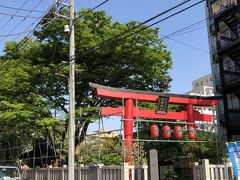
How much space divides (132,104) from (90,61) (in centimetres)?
693

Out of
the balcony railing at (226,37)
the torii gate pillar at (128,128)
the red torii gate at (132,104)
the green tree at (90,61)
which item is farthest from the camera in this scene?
the balcony railing at (226,37)

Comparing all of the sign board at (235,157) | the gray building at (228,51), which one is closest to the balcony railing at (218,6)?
the gray building at (228,51)

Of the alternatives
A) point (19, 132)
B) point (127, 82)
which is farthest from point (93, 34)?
point (19, 132)

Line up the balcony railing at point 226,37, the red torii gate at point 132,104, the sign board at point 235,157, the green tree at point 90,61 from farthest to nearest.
Answer: the balcony railing at point 226,37 < the green tree at point 90,61 < the red torii gate at point 132,104 < the sign board at point 235,157

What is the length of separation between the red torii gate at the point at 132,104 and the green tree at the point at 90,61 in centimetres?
365

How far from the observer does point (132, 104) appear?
72.9 feet

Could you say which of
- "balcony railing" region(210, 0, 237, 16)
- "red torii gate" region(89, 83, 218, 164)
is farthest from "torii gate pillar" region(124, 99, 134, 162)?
"balcony railing" region(210, 0, 237, 16)

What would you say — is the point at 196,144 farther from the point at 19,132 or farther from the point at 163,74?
the point at 19,132

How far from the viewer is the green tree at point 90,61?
85.6 ft

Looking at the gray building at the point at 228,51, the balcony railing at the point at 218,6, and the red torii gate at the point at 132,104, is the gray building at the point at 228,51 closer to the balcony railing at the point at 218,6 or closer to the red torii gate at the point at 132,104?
the balcony railing at the point at 218,6

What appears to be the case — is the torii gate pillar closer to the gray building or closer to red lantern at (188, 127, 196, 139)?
red lantern at (188, 127, 196, 139)

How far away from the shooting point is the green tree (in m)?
26.1

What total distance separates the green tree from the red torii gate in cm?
365

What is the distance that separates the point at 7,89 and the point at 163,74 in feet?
36.5
